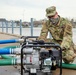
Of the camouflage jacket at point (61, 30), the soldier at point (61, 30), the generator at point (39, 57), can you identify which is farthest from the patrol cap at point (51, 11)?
the generator at point (39, 57)

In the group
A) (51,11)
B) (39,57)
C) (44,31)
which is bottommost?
(39,57)

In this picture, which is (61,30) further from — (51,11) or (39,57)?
(39,57)

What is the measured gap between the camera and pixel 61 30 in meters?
6.04

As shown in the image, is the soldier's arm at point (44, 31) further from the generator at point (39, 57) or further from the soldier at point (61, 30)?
the generator at point (39, 57)

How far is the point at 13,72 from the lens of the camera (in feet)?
17.6

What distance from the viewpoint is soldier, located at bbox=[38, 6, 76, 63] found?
219 inches

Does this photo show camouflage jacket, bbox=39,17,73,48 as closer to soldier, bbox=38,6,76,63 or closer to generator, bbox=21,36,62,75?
soldier, bbox=38,6,76,63

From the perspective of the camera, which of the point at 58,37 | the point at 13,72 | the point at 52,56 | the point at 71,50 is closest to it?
the point at 52,56

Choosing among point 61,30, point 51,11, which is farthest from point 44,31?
point 51,11

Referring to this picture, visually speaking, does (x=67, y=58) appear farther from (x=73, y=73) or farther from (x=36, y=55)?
(x=36, y=55)

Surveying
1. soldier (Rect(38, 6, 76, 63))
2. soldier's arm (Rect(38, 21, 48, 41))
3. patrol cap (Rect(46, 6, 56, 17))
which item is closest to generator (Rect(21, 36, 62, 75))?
soldier (Rect(38, 6, 76, 63))

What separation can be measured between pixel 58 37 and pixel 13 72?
146cm

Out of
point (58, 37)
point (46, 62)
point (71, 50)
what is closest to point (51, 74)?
point (46, 62)

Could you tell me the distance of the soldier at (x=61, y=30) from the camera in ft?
18.3
